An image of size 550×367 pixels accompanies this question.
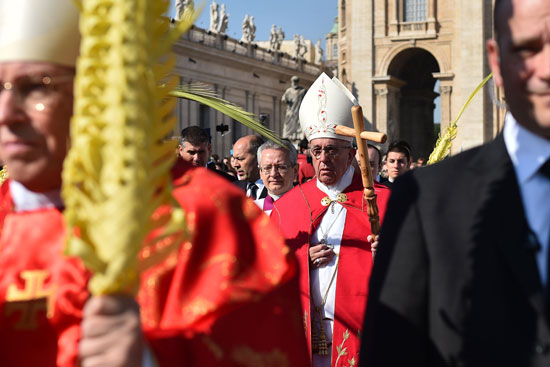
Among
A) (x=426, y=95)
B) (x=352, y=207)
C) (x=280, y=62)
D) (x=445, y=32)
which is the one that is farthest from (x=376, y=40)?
(x=352, y=207)

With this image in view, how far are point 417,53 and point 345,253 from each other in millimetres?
39185

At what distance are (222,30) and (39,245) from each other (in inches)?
1825

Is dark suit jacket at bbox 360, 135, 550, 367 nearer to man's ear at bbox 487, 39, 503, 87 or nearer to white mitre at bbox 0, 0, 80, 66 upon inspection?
man's ear at bbox 487, 39, 503, 87

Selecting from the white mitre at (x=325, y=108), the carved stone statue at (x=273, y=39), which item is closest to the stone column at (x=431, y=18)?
the carved stone statue at (x=273, y=39)

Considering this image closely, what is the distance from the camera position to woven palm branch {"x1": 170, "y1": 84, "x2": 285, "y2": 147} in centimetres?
229

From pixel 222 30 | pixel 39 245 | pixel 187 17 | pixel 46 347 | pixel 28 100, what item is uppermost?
pixel 222 30

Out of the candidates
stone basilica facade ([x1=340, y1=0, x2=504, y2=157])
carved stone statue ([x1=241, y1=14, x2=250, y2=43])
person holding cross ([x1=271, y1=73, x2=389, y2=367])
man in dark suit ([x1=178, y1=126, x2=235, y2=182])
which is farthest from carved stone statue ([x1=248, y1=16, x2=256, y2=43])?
person holding cross ([x1=271, y1=73, x2=389, y2=367])

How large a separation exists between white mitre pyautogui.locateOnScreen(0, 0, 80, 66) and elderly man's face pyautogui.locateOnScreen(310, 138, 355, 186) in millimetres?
3620

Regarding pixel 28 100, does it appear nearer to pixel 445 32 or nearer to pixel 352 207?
pixel 352 207

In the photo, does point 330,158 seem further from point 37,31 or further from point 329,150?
point 37,31

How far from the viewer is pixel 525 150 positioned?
6.59ft

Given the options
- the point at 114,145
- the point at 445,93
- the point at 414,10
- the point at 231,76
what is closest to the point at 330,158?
the point at 114,145

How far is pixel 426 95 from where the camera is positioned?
47156 mm

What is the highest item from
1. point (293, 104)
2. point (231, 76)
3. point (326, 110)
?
point (231, 76)
